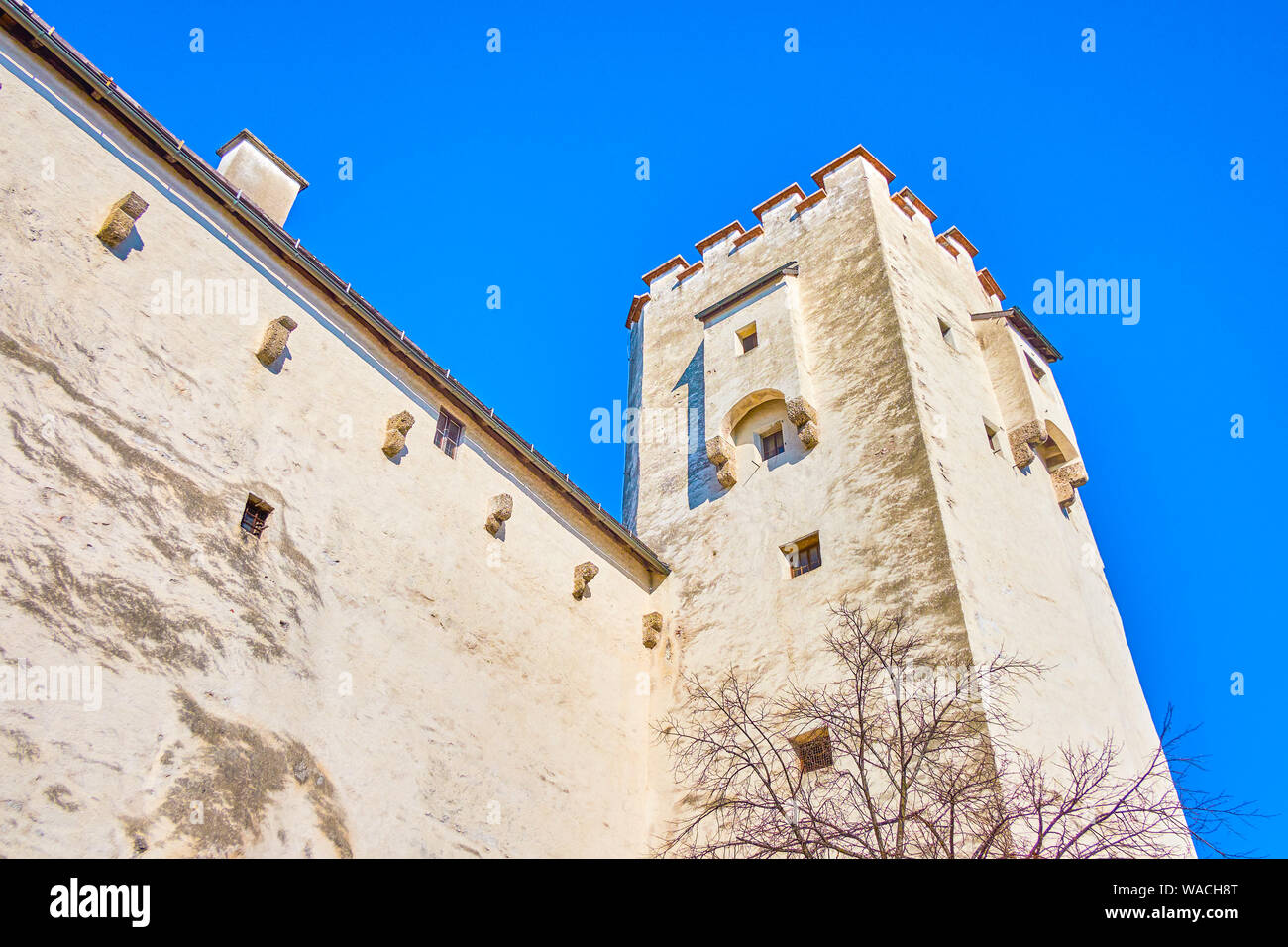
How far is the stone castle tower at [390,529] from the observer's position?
29.3 ft

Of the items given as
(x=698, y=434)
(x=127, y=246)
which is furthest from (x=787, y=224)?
(x=127, y=246)

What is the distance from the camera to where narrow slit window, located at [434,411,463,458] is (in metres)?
14.4

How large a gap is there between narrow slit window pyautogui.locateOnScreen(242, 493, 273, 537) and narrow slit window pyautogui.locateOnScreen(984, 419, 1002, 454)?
12.5m

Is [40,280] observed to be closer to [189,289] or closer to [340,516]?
[189,289]

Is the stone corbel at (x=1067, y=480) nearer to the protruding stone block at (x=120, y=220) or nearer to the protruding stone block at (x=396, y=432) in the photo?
the protruding stone block at (x=396, y=432)

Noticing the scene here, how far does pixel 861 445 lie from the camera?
16469 millimetres

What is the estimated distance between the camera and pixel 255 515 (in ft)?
36.1

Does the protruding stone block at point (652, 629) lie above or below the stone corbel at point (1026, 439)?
below

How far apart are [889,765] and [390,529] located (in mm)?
6990

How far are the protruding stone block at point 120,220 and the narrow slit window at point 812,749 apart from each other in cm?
1055
